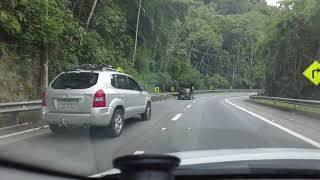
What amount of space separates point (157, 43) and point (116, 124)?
34043mm

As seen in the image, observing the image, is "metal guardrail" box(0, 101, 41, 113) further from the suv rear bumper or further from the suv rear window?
the suv rear bumper

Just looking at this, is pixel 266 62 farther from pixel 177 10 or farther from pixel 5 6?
pixel 5 6

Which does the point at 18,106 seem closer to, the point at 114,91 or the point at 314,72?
the point at 114,91

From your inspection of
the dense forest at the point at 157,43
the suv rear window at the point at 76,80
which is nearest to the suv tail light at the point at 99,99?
the suv rear window at the point at 76,80

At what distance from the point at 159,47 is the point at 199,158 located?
4528 cm

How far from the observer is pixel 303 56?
45781 millimetres

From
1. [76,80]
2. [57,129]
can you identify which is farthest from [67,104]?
[57,129]

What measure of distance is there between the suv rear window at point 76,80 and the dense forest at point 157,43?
15.5 ft

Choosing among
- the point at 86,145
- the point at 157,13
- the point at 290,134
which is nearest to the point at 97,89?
the point at 86,145

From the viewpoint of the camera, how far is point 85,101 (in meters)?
12.3

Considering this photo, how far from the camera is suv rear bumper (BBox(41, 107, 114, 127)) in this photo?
482 inches

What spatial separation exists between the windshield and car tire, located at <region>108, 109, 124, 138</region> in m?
0.03

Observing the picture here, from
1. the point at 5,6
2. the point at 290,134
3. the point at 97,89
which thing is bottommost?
the point at 290,134

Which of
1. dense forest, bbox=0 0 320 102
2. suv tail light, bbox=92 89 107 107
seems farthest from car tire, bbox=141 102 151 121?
suv tail light, bbox=92 89 107 107
